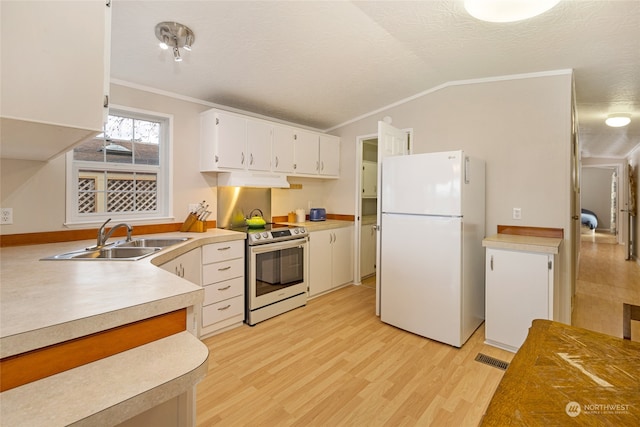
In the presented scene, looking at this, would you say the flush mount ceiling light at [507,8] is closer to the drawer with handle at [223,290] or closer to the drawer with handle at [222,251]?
the drawer with handle at [222,251]

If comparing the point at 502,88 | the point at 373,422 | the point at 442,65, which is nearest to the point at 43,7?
the point at 373,422

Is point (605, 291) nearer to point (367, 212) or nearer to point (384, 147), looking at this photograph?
point (367, 212)

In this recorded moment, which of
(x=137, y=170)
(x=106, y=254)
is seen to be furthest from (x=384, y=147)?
(x=106, y=254)

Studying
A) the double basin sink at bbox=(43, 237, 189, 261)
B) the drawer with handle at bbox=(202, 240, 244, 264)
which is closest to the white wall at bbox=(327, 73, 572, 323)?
the drawer with handle at bbox=(202, 240, 244, 264)

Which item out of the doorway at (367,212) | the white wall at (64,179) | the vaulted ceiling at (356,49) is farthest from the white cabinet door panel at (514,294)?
the white wall at (64,179)

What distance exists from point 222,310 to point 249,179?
1402 mm

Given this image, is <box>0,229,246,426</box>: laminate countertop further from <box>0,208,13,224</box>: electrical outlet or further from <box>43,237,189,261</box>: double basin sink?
<box>0,208,13,224</box>: electrical outlet

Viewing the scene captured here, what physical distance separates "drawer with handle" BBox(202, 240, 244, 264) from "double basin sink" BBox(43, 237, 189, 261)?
225 millimetres

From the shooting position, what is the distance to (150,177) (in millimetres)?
3059

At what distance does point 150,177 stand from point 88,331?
8.05 ft

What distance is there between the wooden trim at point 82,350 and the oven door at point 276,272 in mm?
1895

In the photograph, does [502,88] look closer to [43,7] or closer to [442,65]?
[442,65]

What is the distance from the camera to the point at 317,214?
441cm

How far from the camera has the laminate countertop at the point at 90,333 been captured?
2.42ft
